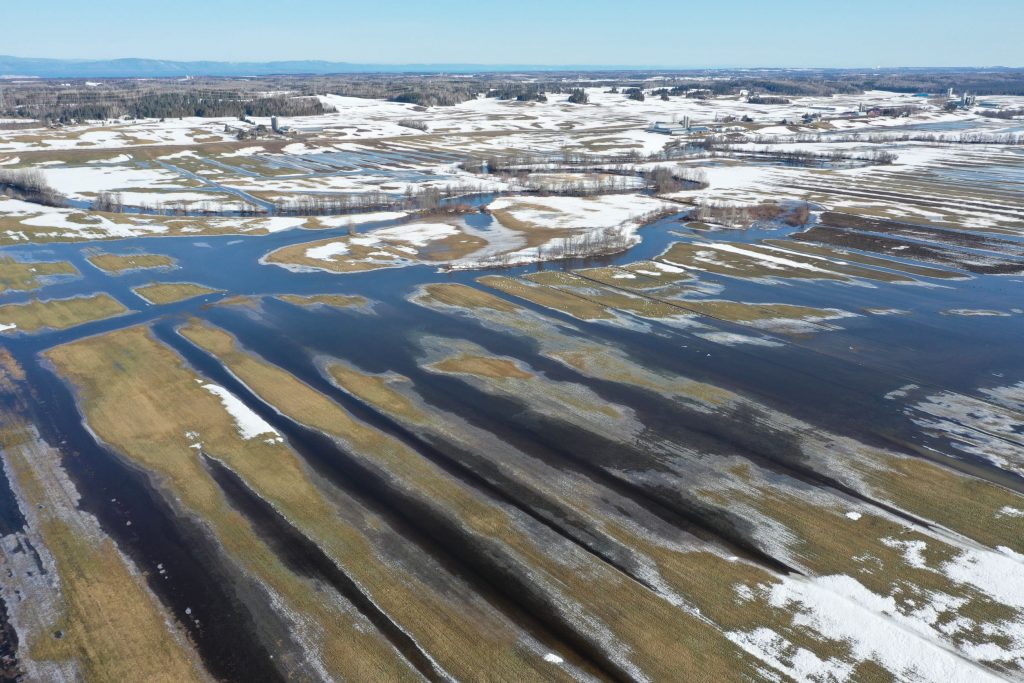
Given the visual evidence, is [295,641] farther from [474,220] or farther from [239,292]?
[474,220]

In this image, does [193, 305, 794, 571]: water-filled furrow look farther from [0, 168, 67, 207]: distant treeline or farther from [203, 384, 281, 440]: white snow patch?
[0, 168, 67, 207]: distant treeline

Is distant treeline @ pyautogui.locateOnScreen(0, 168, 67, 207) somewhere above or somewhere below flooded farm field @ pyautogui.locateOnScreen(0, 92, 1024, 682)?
above

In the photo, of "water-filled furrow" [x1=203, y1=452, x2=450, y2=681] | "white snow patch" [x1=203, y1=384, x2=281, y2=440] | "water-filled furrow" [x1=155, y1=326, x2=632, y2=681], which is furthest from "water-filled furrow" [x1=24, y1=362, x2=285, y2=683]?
"water-filled furrow" [x1=155, y1=326, x2=632, y2=681]

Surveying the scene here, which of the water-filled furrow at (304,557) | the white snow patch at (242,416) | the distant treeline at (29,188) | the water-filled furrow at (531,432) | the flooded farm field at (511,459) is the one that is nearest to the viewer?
the water-filled furrow at (304,557)

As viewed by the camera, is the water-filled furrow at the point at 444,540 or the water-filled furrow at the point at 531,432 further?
the water-filled furrow at the point at 531,432

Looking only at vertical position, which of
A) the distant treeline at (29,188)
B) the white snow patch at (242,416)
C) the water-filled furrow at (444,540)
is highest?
the distant treeline at (29,188)

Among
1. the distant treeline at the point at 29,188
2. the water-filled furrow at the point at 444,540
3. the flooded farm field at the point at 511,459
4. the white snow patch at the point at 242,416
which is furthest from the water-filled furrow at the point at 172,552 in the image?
the distant treeline at the point at 29,188

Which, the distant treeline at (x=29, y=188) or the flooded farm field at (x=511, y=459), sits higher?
the distant treeline at (x=29, y=188)

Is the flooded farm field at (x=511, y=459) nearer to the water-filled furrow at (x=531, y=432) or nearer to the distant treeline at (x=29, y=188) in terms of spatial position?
the water-filled furrow at (x=531, y=432)

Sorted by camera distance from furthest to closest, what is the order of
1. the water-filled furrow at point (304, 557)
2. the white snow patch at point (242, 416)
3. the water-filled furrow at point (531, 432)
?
the white snow patch at point (242, 416)
the water-filled furrow at point (531, 432)
the water-filled furrow at point (304, 557)
